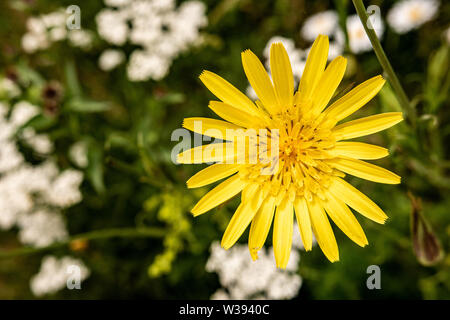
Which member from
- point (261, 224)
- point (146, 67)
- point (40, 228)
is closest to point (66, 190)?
point (40, 228)

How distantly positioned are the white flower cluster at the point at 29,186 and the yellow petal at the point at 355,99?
219 centimetres

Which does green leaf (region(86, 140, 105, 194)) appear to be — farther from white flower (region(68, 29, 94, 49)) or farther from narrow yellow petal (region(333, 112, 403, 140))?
narrow yellow petal (region(333, 112, 403, 140))

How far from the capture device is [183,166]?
279cm

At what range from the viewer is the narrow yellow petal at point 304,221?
1.84 m

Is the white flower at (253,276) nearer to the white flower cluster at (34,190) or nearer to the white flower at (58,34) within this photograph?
the white flower cluster at (34,190)

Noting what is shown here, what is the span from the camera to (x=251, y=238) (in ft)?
6.07

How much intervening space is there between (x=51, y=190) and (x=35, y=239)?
1.66 feet

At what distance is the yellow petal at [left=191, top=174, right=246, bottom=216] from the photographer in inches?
71.7

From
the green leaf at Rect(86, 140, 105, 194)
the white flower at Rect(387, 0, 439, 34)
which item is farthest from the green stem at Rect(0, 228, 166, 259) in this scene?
the white flower at Rect(387, 0, 439, 34)

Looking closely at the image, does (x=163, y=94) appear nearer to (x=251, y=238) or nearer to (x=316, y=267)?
(x=251, y=238)

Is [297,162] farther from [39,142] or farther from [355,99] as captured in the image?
[39,142]

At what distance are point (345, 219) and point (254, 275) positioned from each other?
98 cm

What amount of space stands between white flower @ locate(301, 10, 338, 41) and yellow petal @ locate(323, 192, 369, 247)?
6.60 ft

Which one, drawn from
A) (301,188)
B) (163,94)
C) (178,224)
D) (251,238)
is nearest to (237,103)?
(301,188)
